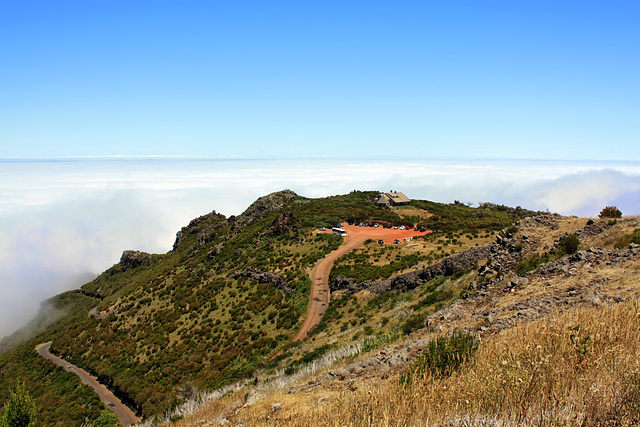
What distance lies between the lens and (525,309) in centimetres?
955

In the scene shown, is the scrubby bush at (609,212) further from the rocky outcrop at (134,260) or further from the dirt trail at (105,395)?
the rocky outcrop at (134,260)

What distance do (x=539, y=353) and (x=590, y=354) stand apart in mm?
654

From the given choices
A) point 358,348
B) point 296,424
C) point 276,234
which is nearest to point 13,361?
point 276,234

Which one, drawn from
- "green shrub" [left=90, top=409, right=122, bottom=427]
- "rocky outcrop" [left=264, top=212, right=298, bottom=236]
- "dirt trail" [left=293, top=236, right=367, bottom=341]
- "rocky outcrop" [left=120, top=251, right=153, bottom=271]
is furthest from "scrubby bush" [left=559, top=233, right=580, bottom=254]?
"rocky outcrop" [left=120, top=251, right=153, bottom=271]

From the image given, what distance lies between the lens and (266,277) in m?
35.0

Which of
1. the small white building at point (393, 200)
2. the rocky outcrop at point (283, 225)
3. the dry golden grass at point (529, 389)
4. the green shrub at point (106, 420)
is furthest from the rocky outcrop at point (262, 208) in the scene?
the dry golden grass at point (529, 389)

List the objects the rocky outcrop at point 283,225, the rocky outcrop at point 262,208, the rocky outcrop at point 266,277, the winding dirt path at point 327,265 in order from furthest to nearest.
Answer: the rocky outcrop at point 262,208 → the rocky outcrop at point 283,225 → the rocky outcrop at point 266,277 → the winding dirt path at point 327,265

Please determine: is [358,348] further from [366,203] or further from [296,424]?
[366,203]

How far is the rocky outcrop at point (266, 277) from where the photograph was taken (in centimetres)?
3195

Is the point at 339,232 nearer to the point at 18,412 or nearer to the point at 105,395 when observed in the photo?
the point at 105,395

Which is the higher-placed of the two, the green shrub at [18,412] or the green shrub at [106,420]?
the green shrub at [18,412]

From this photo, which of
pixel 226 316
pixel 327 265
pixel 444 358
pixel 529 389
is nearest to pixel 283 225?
pixel 327 265

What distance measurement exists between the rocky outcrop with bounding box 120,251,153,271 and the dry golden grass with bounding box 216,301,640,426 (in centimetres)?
8049

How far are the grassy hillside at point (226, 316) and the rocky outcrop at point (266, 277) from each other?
0.43 feet
